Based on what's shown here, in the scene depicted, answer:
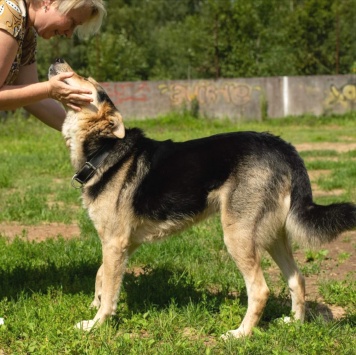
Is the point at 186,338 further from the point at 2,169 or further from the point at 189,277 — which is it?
the point at 2,169

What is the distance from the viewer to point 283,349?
136 inches

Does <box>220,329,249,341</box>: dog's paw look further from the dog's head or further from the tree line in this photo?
the tree line

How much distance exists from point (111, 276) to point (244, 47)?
87.9 feet

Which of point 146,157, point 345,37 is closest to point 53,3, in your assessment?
point 146,157

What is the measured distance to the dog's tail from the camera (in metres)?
3.63

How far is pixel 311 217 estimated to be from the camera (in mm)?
3695

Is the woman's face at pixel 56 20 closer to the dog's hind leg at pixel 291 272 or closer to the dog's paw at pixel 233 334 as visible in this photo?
the dog's hind leg at pixel 291 272

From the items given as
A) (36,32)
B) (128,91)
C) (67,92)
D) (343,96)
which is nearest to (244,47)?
(343,96)

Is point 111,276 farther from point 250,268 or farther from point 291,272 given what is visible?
point 291,272

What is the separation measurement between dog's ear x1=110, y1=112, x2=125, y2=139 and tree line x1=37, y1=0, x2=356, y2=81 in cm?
Answer: 1929

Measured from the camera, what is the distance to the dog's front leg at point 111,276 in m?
3.94

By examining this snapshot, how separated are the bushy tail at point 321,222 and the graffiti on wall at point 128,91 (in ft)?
67.7

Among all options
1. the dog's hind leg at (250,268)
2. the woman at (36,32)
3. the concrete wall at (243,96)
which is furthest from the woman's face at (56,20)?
the concrete wall at (243,96)

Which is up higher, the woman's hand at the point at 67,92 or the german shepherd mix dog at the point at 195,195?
the woman's hand at the point at 67,92
